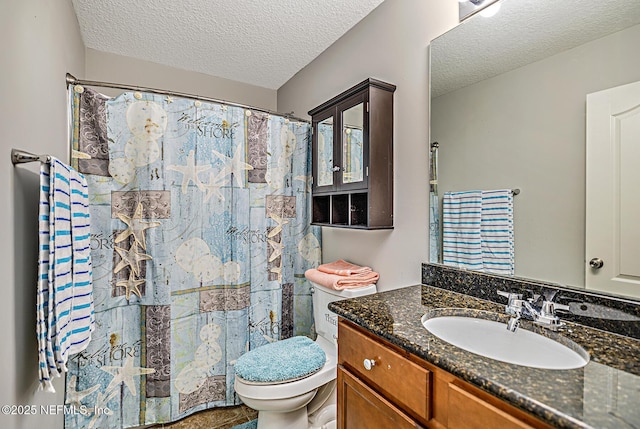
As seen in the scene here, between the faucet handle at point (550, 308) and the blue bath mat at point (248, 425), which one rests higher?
the faucet handle at point (550, 308)

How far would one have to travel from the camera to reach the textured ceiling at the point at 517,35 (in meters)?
0.98

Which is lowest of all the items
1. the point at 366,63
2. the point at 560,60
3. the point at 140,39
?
the point at 560,60

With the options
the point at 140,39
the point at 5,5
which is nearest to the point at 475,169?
the point at 5,5

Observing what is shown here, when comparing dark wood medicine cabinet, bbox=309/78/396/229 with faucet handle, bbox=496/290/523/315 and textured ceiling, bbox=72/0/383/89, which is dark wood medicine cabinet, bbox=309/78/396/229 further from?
faucet handle, bbox=496/290/523/315

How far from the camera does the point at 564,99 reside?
1046 millimetres

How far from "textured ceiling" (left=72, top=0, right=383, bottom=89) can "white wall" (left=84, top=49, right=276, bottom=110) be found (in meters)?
0.06

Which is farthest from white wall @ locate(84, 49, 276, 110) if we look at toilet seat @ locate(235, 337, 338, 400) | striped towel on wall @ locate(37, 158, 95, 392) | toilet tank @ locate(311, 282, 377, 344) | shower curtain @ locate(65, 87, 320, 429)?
toilet seat @ locate(235, 337, 338, 400)

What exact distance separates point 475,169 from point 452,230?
0.97 feet

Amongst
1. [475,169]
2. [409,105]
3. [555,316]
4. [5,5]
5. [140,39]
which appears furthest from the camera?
[140,39]

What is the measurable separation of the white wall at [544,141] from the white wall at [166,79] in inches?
81.5

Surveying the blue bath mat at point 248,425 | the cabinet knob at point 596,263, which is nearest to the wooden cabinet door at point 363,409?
the cabinet knob at point 596,263

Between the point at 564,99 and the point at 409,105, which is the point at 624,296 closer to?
the point at 564,99

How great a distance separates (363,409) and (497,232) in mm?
860

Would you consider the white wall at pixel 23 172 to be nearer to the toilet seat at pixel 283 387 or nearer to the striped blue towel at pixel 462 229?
the toilet seat at pixel 283 387
